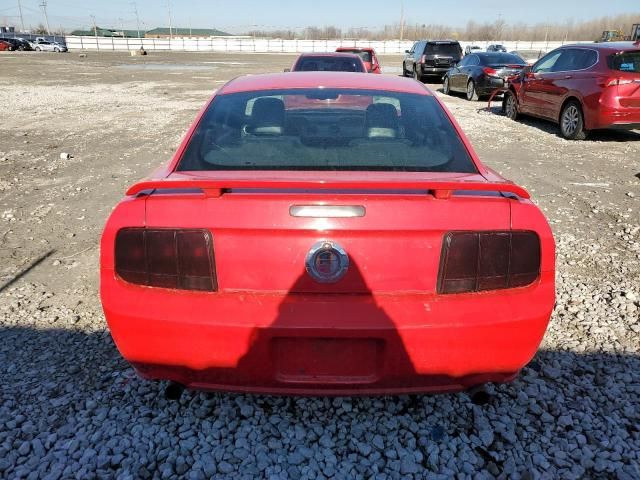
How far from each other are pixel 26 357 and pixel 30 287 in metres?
1.02

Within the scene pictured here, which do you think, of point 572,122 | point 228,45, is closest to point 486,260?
point 572,122

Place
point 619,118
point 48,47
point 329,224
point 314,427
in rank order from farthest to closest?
point 48,47, point 619,118, point 314,427, point 329,224

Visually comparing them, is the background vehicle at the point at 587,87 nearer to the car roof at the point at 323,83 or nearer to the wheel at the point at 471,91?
the wheel at the point at 471,91

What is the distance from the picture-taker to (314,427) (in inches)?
97.0

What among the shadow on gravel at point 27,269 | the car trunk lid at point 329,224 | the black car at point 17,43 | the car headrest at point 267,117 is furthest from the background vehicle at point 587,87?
the black car at point 17,43

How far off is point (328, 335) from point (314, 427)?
74 cm

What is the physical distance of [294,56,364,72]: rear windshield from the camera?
10.6 metres

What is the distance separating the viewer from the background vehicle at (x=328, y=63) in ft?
34.6

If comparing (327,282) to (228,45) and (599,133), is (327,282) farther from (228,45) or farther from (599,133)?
(228,45)

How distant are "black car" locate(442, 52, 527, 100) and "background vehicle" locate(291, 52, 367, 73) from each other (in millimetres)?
5549

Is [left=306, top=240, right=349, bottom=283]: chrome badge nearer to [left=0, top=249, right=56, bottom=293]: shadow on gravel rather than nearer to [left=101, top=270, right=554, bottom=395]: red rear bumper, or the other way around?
[left=101, top=270, right=554, bottom=395]: red rear bumper

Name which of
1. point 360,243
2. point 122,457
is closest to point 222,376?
point 122,457

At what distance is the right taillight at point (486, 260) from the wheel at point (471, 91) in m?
14.3

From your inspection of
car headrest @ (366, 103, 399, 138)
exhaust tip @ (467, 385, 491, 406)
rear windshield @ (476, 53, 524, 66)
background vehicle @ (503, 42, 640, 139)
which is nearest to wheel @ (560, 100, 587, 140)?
background vehicle @ (503, 42, 640, 139)
